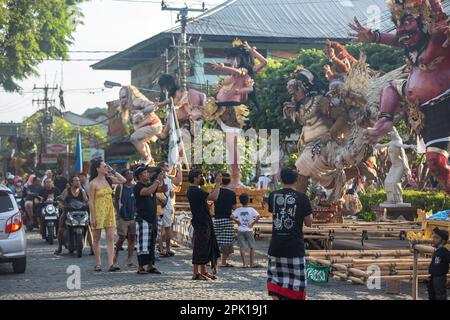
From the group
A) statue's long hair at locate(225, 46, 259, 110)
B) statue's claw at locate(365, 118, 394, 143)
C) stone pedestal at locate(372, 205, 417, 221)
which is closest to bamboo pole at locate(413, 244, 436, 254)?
statue's claw at locate(365, 118, 394, 143)

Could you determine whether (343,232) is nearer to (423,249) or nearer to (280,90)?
(423,249)

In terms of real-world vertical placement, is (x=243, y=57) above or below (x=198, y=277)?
above

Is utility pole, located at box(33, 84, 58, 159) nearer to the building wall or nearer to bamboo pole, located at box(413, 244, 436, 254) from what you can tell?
A: the building wall

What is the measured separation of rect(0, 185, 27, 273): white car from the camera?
14.1 meters

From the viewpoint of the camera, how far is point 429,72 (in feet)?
49.2

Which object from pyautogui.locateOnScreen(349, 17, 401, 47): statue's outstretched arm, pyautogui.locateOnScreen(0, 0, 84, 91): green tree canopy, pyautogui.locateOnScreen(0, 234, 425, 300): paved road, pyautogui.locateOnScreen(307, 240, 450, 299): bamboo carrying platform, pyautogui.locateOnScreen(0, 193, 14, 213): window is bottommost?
pyautogui.locateOnScreen(0, 234, 425, 300): paved road

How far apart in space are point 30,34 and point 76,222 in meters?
16.4

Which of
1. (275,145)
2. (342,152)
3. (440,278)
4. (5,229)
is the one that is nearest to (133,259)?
(5,229)

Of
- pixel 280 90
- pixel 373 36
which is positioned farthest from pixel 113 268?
pixel 280 90

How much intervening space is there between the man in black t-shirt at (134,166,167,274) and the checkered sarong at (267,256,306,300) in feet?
16.1
